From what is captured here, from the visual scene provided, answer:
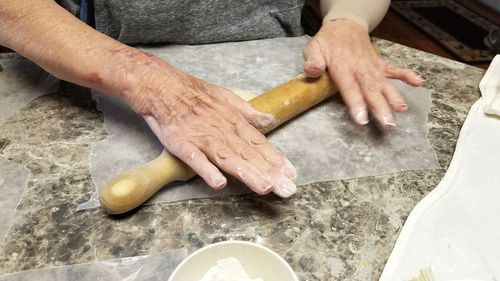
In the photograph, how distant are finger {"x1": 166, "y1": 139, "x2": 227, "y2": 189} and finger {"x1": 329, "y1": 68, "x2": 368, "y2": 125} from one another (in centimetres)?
35

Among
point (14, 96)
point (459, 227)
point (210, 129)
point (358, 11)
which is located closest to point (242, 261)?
point (210, 129)

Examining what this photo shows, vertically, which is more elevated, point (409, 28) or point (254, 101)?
point (254, 101)

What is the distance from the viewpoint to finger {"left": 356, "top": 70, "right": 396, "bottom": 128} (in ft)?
2.98

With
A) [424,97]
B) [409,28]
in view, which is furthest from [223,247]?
[409,28]

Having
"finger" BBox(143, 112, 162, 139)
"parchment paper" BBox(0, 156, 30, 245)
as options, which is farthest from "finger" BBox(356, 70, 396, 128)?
"parchment paper" BBox(0, 156, 30, 245)

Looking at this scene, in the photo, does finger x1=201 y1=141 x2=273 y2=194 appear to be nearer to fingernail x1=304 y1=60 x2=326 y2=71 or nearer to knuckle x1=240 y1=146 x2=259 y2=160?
knuckle x1=240 y1=146 x2=259 y2=160

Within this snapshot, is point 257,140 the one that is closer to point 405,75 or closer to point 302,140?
point 302,140

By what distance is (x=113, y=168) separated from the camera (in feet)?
2.72

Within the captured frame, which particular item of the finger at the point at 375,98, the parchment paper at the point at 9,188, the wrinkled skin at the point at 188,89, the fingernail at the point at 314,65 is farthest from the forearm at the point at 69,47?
the finger at the point at 375,98

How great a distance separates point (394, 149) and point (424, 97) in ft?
0.75

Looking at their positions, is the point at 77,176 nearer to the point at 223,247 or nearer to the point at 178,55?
the point at 223,247

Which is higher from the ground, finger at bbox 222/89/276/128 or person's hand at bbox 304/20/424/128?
finger at bbox 222/89/276/128

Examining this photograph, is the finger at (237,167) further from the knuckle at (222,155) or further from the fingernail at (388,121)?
the fingernail at (388,121)

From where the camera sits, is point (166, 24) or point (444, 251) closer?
point (444, 251)
